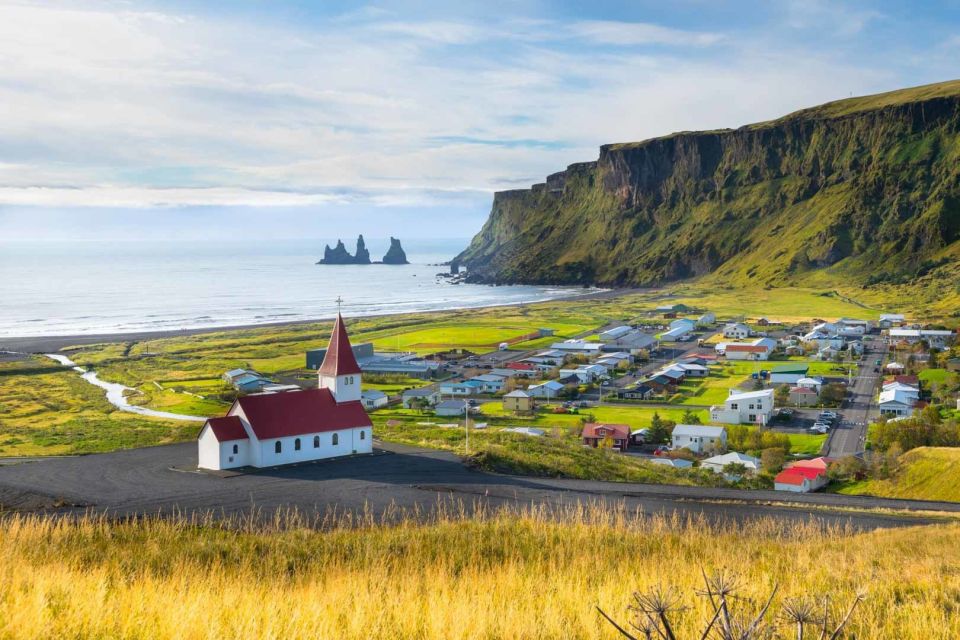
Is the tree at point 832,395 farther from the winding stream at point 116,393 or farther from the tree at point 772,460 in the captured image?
the winding stream at point 116,393

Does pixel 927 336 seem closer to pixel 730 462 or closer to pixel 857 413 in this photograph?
pixel 857 413

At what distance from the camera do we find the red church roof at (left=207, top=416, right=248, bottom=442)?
91.6ft

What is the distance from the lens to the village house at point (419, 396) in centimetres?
5372

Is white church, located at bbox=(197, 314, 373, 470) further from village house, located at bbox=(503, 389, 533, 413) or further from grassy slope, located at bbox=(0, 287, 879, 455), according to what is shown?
village house, located at bbox=(503, 389, 533, 413)

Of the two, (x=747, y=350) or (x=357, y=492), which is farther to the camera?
(x=747, y=350)

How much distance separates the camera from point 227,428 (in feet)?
92.6

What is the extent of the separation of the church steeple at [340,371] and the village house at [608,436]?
15.9m

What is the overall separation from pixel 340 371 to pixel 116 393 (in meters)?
32.5

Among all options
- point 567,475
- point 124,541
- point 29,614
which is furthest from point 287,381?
point 29,614

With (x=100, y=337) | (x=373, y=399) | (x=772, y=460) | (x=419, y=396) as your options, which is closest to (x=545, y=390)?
(x=419, y=396)

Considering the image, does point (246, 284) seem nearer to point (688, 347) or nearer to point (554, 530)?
point (688, 347)

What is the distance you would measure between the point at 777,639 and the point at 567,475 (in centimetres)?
2385

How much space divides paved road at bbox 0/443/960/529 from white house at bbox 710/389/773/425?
977 inches

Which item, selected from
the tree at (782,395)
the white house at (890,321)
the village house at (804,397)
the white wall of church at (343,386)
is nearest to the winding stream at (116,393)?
the white wall of church at (343,386)
